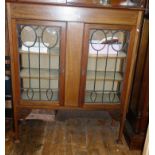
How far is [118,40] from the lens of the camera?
1.75 meters

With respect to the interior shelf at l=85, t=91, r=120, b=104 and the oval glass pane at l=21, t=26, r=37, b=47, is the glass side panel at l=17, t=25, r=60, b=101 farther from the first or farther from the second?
the interior shelf at l=85, t=91, r=120, b=104

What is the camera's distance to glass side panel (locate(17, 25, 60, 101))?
168 cm

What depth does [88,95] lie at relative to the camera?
192 cm

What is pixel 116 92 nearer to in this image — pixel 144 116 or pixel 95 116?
pixel 144 116

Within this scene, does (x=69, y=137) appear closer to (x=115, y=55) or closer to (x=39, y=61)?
(x=39, y=61)

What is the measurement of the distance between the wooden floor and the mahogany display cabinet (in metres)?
0.17

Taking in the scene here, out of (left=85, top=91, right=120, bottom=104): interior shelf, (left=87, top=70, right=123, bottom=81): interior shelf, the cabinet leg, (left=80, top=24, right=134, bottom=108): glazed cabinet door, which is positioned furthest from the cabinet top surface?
the cabinet leg

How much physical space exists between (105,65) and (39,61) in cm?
58

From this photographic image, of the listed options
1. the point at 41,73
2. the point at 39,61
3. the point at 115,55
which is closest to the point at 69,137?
the point at 41,73

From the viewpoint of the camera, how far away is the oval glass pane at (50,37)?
167 centimetres

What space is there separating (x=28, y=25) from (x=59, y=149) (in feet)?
3.63

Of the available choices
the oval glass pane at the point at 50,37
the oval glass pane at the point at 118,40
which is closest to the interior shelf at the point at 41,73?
the oval glass pane at the point at 50,37

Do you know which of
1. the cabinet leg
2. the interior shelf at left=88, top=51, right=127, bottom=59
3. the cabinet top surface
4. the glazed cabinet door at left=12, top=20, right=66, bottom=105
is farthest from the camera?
the cabinet leg

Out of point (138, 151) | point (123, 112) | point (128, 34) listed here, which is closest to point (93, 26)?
point (128, 34)
